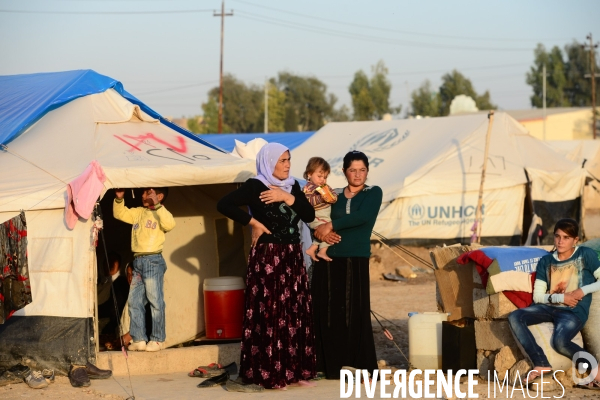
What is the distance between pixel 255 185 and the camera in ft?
20.7

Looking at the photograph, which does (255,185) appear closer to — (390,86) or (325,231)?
(325,231)

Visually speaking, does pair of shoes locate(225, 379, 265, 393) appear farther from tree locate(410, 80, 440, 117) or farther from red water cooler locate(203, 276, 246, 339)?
tree locate(410, 80, 440, 117)

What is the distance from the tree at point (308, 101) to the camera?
68.1 m

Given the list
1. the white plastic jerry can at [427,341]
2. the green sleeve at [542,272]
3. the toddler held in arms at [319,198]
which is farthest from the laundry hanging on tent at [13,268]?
the green sleeve at [542,272]

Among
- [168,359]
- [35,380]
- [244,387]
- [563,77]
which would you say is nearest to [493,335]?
[244,387]

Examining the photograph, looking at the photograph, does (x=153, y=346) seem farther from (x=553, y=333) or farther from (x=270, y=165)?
(x=553, y=333)

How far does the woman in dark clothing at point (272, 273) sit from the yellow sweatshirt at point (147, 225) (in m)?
1.19

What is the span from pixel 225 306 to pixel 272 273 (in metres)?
1.59

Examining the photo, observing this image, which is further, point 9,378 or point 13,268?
point 9,378

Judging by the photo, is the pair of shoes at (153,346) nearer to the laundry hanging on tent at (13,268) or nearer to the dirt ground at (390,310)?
the dirt ground at (390,310)

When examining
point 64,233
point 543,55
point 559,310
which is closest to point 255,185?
point 64,233

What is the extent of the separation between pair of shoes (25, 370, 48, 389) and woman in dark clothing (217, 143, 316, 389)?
4.98 ft

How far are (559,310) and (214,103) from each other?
199ft

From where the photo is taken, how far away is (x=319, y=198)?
21.8 ft
